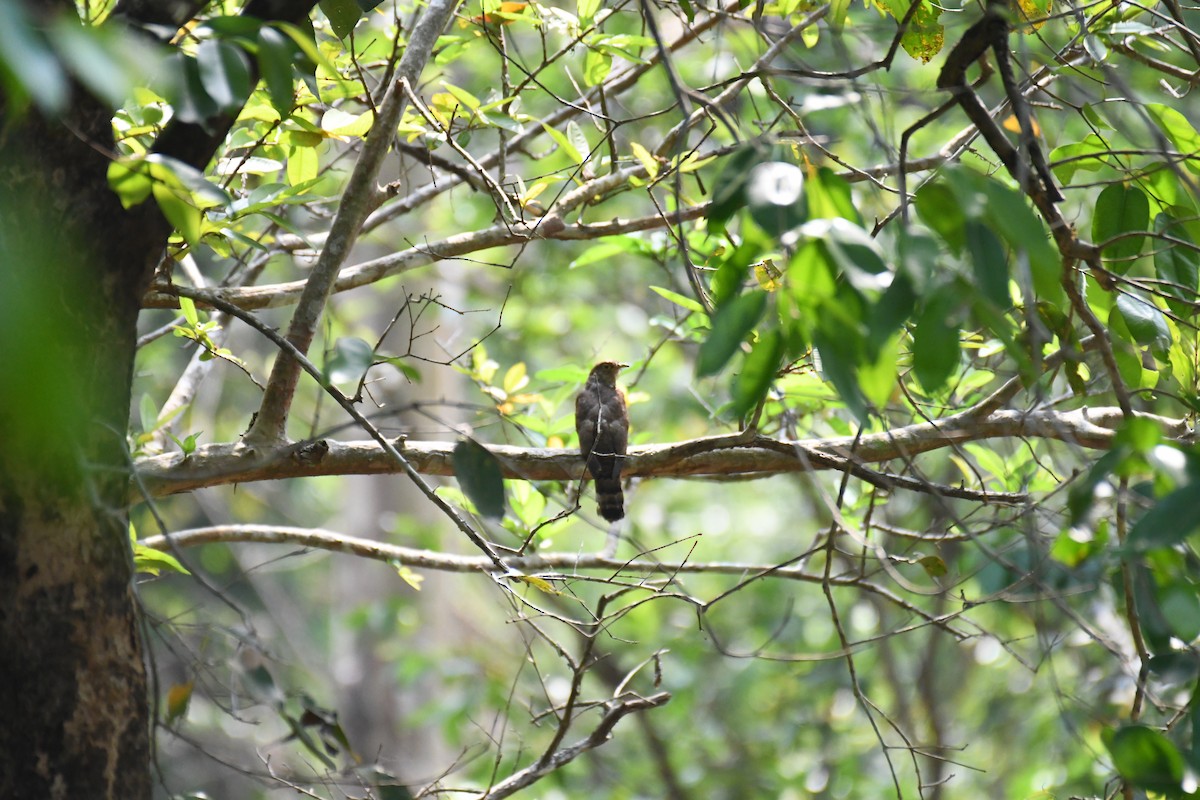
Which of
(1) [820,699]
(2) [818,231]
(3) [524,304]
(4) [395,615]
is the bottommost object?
(1) [820,699]

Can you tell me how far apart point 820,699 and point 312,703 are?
584 centimetres

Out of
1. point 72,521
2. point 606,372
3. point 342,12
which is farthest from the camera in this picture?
point 606,372

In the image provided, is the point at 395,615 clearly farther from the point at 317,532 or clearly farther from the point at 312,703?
the point at 312,703

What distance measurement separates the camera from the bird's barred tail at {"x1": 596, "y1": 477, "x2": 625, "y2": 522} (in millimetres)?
3945

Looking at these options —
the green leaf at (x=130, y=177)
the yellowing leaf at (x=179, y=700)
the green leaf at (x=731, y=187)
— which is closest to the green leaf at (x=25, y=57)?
the green leaf at (x=130, y=177)

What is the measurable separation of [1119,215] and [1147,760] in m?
1.12

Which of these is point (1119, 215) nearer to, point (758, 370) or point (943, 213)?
point (943, 213)

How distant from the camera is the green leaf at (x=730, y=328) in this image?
1335 millimetres

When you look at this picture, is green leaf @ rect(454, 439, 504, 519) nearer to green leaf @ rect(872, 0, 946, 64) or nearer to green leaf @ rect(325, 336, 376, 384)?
green leaf @ rect(325, 336, 376, 384)

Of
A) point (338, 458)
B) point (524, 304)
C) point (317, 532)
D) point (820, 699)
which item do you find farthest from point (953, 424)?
point (524, 304)

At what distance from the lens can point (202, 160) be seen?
1.84 metres

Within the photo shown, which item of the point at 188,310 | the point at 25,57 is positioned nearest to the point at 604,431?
the point at 188,310

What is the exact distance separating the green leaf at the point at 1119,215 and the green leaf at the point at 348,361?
4.88 ft

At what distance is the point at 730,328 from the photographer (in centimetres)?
135
